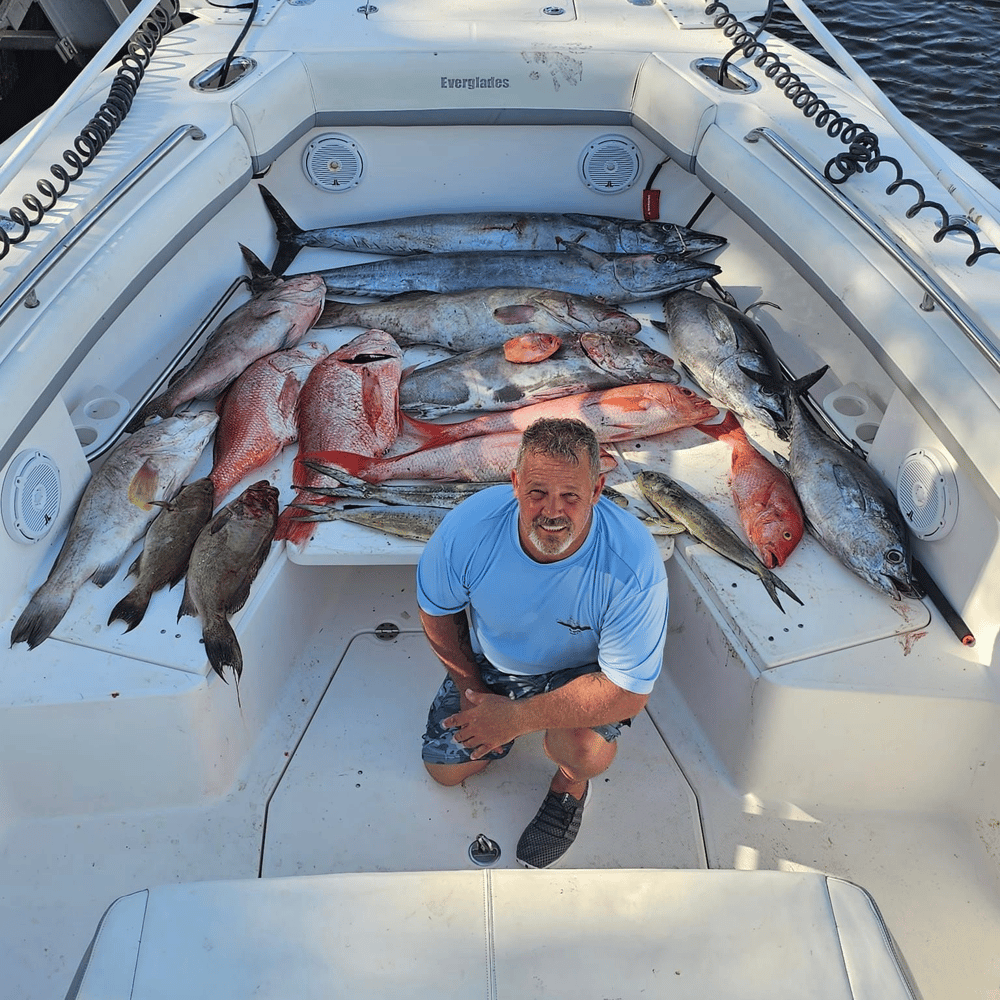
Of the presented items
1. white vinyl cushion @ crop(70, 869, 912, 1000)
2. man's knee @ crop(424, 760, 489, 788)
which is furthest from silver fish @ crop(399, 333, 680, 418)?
white vinyl cushion @ crop(70, 869, 912, 1000)

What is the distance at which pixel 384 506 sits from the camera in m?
2.59

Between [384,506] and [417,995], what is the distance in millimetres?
1440

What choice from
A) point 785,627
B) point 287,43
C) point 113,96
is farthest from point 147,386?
point 785,627

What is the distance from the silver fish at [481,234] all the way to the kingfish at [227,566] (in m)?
1.50

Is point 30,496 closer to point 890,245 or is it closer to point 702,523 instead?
point 702,523

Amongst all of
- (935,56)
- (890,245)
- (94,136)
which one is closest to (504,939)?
(890,245)

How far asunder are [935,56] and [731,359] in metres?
7.71

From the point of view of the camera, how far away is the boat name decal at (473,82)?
3625mm

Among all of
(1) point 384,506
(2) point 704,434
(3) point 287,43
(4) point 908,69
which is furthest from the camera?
(4) point 908,69

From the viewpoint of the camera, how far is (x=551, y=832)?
2.27 meters

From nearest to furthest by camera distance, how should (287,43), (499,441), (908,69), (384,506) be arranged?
(384,506), (499,441), (287,43), (908,69)

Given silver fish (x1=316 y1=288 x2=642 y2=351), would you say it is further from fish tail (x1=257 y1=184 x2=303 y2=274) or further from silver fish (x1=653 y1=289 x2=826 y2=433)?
fish tail (x1=257 y1=184 x2=303 y2=274)

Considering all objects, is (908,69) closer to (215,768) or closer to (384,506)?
(384,506)

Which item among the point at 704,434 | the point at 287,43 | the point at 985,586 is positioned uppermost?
the point at 287,43
